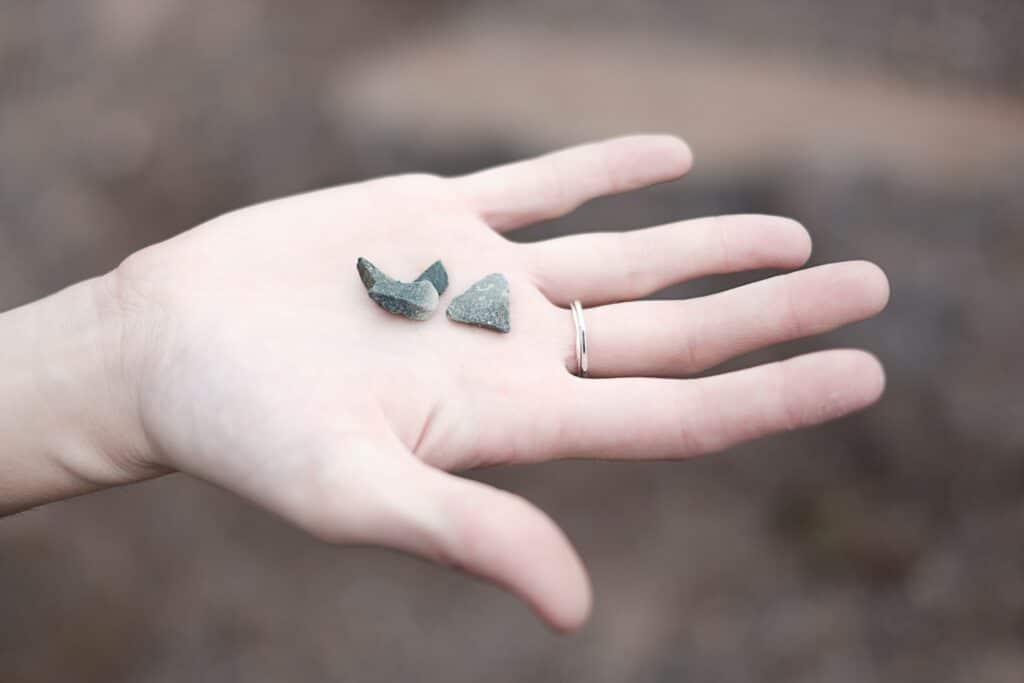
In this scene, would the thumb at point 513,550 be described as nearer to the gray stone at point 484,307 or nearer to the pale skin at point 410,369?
the pale skin at point 410,369

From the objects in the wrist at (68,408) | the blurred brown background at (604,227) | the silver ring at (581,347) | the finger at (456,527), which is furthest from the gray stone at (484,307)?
the blurred brown background at (604,227)

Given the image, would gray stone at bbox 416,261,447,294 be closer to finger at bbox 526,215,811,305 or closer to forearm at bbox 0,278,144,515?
finger at bbox 526,215,811,305

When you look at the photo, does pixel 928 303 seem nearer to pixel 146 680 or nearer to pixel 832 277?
pixel 832 277

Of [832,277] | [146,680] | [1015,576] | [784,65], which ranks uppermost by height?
[784,65]

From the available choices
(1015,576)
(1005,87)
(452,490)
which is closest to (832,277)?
(452,490)

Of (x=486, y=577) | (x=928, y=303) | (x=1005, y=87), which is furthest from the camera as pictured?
(x=1005, y=87)

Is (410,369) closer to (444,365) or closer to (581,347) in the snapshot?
(444,365)

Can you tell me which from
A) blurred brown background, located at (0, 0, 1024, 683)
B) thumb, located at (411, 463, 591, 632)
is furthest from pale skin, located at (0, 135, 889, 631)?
blurred brown background, located at (0, 0, 1024, 683)
